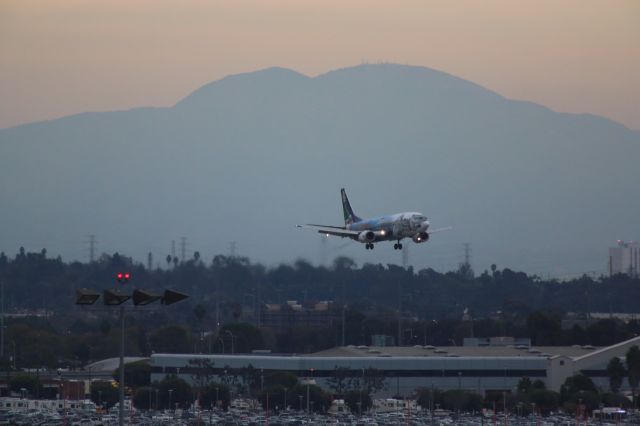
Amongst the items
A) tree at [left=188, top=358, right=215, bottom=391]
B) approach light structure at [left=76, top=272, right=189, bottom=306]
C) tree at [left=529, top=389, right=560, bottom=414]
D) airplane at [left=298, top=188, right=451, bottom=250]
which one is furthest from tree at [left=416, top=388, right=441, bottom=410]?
approach light structure at [left=76, top=272, right=189, bottom=306]

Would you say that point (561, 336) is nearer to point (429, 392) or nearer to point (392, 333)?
point (392, 333)

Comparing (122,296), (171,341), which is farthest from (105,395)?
(122,296)

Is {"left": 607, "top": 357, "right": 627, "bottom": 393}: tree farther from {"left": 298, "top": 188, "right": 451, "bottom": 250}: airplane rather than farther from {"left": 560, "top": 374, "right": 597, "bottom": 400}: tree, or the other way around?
{"left": 298, "top": 188, "right": 451, "bottom": 250}: airplane

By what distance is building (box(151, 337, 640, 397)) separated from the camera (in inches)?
4596

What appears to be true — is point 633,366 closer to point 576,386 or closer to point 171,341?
point 576,386

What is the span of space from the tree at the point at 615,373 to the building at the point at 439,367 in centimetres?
208

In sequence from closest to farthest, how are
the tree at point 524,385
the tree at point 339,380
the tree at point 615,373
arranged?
the tree at point 524,385
the tree at point 615,373
the tree at point 339,380

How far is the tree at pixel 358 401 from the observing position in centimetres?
10662

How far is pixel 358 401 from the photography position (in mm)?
106562

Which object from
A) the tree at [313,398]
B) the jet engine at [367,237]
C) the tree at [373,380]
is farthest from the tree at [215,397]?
the jet engine at [367,237]

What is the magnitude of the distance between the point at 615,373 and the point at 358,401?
21.2 meters

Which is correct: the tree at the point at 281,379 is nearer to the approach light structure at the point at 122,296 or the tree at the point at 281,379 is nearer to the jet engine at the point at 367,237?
the jet engine at the point at 367,237

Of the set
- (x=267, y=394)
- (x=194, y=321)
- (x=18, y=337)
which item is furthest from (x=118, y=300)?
(x=194, y=321)

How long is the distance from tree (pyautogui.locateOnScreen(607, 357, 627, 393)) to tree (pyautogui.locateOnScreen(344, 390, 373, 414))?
1923cm
